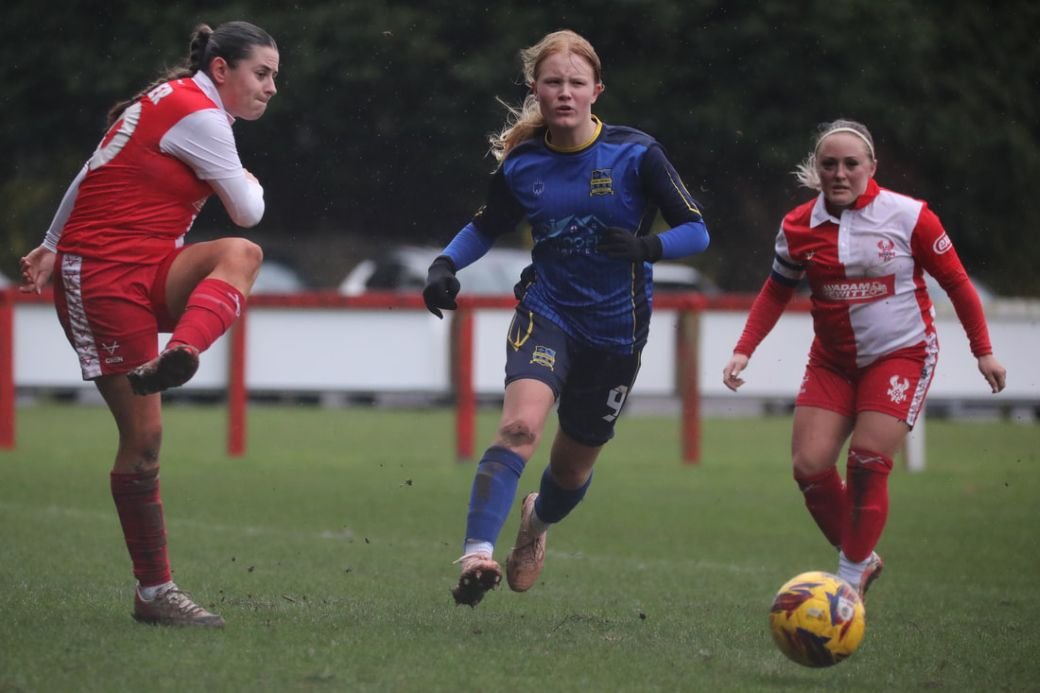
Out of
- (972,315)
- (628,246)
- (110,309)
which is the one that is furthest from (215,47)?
(972,315)

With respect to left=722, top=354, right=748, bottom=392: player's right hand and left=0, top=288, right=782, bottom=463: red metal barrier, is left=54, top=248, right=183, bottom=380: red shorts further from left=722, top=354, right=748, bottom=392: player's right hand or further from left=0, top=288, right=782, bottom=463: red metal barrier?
left=0, top=288, right=782, bottom=463: red metal barrier

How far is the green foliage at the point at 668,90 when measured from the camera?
23.4m

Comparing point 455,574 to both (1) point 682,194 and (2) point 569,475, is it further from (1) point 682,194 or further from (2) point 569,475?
(1) point 682,194

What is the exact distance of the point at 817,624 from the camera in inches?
218

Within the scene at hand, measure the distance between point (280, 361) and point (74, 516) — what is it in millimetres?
4893

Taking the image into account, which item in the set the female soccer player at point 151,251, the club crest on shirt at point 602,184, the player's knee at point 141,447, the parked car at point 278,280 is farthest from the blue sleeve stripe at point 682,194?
the parked car at point 278,280

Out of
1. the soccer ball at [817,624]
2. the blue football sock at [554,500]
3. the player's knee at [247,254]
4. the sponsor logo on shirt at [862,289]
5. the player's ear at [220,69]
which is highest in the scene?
the player's ear at [220,69]

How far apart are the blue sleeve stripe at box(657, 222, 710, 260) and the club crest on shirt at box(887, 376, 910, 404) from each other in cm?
97

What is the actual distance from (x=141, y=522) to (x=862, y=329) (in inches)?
116

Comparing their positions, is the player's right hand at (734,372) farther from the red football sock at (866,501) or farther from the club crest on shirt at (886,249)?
the club crest on shirt at (886,249)

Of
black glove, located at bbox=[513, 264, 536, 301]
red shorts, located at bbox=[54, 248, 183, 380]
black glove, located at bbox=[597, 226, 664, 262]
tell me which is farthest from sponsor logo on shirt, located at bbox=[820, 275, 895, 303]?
red shorts, located at bbox=[54, 248, 183, 380]

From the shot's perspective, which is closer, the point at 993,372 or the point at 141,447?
the point at 141,447

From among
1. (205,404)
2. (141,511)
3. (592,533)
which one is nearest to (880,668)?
(141,511)

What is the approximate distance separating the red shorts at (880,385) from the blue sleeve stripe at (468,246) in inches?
57.6
